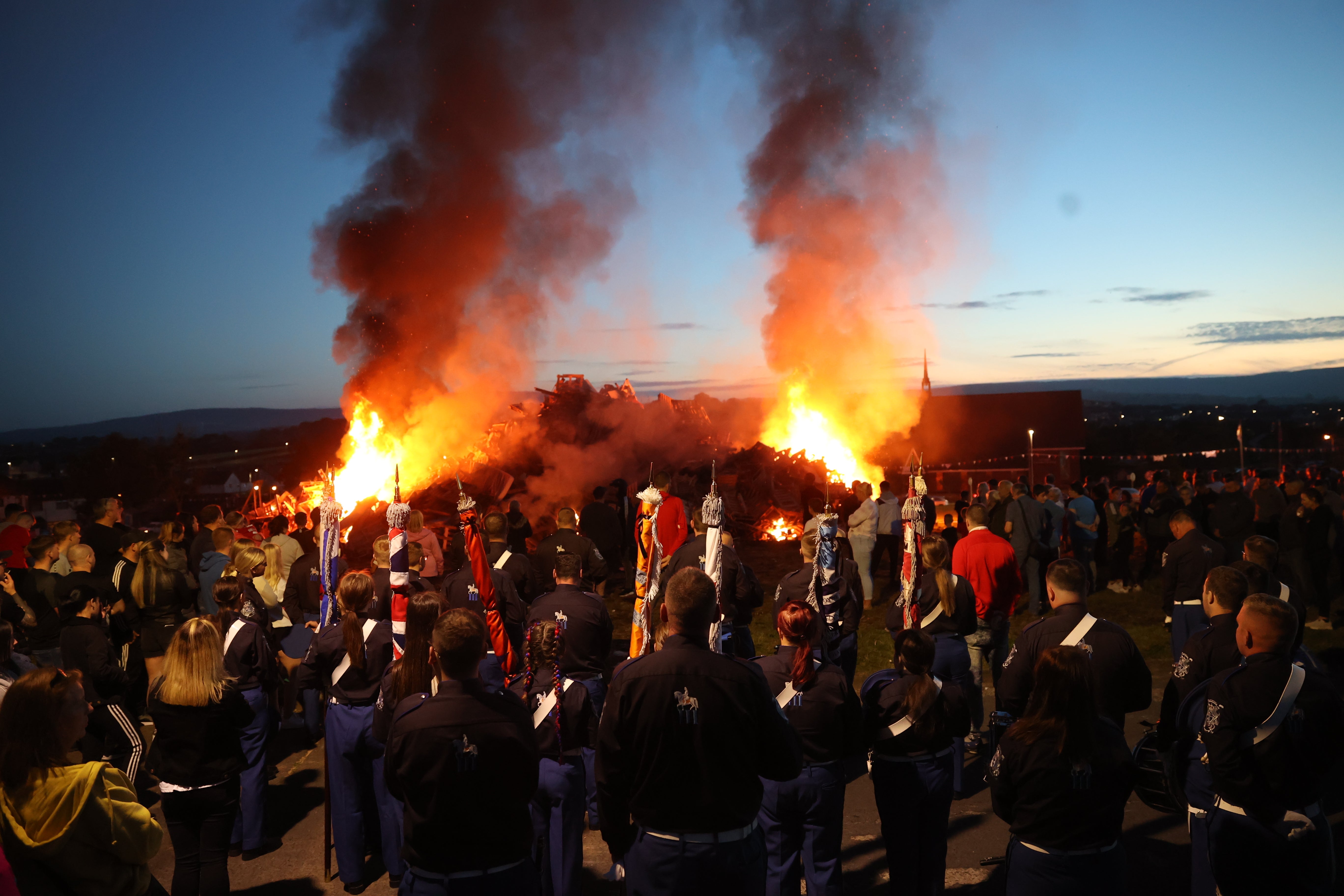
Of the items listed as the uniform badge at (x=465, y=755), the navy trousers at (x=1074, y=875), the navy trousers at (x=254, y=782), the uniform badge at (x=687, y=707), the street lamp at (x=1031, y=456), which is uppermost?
the uniform badge at (x=687, y=707)

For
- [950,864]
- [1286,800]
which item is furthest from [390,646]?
[1286,800]

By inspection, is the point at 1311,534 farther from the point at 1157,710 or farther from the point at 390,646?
the point at 390,646

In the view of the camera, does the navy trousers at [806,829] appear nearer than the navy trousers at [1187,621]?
Yes

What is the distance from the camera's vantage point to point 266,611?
7.73 m

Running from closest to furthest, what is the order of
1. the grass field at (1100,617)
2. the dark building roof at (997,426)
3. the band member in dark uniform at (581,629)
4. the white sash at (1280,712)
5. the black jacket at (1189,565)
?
the white sash at (1280,712) → the band member in dark uniform at (581,629) → the black jacket at (1189,565) → the grass field at (1100,617) → the dark building roof at (997,426)

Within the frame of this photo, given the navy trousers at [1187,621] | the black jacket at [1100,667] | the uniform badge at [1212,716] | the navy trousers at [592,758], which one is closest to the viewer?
the uniform badge at [1212,716]

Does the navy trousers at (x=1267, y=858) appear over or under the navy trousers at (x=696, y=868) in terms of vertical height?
under

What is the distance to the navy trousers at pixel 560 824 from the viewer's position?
488 centimetres

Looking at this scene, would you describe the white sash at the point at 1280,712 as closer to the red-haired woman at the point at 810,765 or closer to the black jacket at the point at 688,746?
the red-haired woman at the point at 810,765

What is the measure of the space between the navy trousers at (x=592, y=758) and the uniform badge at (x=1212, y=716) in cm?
332

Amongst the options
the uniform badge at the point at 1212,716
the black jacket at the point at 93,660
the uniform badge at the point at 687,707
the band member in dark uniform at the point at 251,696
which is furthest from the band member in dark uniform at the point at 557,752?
the black jacket at the point at 93,660

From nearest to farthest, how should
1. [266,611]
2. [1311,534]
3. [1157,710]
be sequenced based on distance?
[266,611] < [1157,710] < [1311,534]

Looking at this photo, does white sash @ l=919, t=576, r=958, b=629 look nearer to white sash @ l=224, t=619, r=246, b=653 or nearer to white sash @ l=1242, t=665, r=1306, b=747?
white sash @ l=1242, t=665, r=1306, b=747

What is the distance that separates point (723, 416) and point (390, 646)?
22.0 metres
